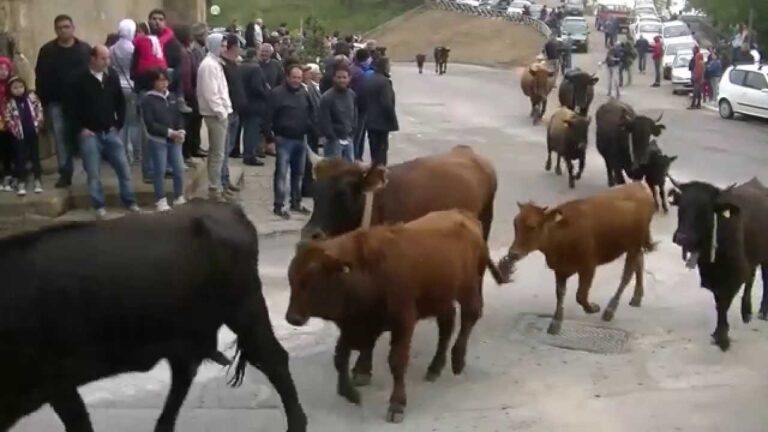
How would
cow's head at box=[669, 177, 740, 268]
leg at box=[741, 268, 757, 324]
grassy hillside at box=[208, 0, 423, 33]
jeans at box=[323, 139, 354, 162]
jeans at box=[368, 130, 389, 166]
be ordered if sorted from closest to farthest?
cow's head at box=[669, 177, 740, 268] < leg at box=[741, 268, 757, 324] < jeans at box=[323, 139, 354, 162] < jeans at box=[368, 130, 389, 166] < grassy hillside at box=[208, 0, 423, 33]

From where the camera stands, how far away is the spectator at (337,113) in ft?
45.4

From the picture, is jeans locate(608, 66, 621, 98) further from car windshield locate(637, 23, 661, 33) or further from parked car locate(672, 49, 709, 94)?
car windshield locate(637, 23, 661, 33)

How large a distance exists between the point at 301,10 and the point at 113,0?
2434 inches

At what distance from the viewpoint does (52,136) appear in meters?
13.7

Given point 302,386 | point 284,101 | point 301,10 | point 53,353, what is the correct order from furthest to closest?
point 301,10, point 284,101, point 302,386, point 53,353

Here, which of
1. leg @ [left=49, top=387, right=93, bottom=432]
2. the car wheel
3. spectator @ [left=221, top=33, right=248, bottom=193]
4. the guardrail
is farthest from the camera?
the guardrail

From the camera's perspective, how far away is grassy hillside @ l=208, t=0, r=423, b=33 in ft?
239

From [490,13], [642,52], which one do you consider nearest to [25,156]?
[642,52]

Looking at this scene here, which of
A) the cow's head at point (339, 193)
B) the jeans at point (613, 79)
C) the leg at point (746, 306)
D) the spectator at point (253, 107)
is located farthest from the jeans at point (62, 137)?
the jeans at point (613, 79)

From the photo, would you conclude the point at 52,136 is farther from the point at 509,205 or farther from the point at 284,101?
the point at 509,205

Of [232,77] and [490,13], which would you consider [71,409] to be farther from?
[490,13]

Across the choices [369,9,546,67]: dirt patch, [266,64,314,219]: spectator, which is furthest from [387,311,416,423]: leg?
[369,9,546,67]: dirt patch

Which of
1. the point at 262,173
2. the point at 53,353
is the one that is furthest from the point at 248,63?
the point at 53,353

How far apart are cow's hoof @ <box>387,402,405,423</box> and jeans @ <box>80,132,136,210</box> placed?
5864mm
